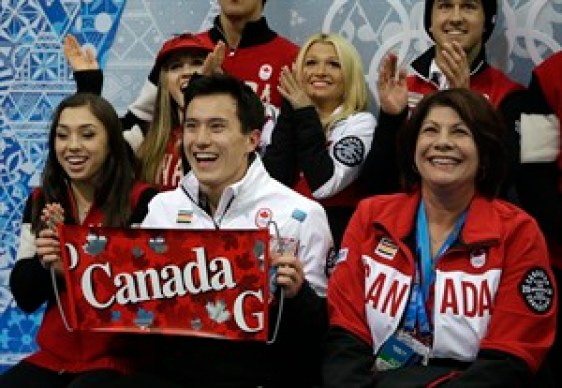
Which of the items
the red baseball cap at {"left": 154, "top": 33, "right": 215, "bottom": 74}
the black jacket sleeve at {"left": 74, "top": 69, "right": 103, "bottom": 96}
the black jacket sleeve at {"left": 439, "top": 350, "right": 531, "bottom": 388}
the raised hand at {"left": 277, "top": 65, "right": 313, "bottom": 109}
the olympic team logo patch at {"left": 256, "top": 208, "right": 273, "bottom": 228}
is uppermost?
the red baseball cap at {"left": 154, "top": 33, "right": 215, "bottom": 74}

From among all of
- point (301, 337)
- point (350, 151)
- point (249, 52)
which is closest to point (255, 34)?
point (249, 52)

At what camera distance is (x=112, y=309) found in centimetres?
257

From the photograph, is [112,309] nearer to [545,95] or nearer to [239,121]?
[239,121]

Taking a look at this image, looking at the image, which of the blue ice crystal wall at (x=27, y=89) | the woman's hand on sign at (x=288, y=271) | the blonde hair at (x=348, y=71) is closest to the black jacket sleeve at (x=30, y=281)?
the woman's hand on sign at (x=288, y=271)

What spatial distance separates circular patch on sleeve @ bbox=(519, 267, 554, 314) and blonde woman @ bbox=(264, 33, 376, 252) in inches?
36.4

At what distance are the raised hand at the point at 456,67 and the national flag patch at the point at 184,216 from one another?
0.91m

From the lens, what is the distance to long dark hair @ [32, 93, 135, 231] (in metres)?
2.88

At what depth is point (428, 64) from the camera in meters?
3.40

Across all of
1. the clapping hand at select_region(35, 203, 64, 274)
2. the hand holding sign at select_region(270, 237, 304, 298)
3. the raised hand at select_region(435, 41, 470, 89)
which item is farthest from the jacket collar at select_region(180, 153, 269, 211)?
the raised hand at select_region(435, 41, 470, 89)

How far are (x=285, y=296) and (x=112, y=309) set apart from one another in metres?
0.45

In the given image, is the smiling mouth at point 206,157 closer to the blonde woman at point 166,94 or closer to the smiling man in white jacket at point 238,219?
the smiling man in white jacket at point 238,219

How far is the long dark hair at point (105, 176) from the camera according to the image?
2.88 m

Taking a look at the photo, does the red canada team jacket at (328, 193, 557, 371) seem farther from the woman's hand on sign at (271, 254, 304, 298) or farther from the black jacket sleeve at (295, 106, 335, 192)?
the black jacket sleeve at (295, 106, 335, 192)

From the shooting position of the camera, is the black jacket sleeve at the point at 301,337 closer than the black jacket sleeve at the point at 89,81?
Yes
